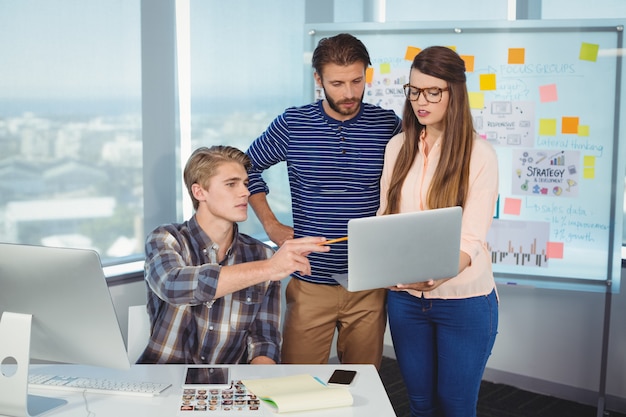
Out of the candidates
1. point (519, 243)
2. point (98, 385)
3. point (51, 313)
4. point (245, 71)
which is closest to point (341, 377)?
point (98, 385)

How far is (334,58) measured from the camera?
249 cm

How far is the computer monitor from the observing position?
1.74 metres

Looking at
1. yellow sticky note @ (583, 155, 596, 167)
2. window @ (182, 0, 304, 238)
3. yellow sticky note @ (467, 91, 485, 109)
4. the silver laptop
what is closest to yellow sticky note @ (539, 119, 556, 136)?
yellow sticky note @ (583, 155, 596, 167)

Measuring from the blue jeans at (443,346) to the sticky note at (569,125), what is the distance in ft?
4.73

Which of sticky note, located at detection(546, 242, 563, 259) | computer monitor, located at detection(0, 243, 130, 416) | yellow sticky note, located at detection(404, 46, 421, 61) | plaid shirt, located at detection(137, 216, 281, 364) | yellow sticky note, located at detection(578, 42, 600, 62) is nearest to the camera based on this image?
computer monitor, located at detection(0, 243, 130, 416)

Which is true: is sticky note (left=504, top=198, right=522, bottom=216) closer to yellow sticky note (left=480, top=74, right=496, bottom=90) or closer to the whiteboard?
the whiteboard

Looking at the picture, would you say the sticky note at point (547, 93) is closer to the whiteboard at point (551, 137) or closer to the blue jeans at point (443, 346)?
the whiteboard at point (551, 137)

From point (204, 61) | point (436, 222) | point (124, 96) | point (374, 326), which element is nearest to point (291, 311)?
point (374, 326)

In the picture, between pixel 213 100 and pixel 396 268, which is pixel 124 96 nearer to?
pixel 213 100

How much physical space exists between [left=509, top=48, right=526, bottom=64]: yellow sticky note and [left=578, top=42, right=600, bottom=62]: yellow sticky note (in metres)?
0.26

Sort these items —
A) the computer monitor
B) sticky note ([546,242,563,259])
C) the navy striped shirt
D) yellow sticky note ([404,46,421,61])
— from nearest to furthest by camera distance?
the computer monitor → the navy striped shirt → sticky note ([546,242,563,259]) → yellow sticky note ([404,46,421,61])

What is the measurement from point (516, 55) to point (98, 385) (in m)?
2.53

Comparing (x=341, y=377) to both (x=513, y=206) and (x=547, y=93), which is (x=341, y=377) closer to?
(x=513, y=206)

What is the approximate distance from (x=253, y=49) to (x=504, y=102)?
4.34 feet
